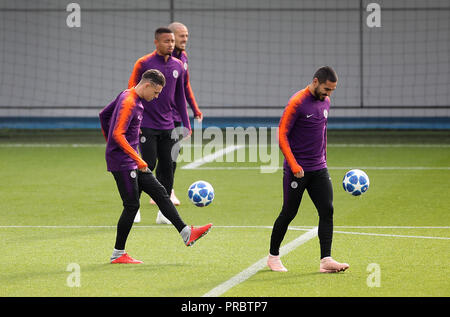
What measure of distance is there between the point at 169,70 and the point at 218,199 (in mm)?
2770

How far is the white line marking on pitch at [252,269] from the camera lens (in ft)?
25.5

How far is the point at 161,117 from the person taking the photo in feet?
37.1

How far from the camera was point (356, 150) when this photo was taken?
790 inches

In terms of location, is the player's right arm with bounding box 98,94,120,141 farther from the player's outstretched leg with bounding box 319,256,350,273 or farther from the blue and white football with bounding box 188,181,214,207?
the player's outstretched leg with bounding box 319,256,350,273

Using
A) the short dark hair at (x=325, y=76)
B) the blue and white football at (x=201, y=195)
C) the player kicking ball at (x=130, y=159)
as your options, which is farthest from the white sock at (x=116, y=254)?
the short dark hair at (x=325, y=76)

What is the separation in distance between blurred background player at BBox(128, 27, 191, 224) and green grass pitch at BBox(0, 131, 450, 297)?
0.75 m

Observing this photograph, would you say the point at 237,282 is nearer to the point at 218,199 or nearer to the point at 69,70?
the point at 218,199

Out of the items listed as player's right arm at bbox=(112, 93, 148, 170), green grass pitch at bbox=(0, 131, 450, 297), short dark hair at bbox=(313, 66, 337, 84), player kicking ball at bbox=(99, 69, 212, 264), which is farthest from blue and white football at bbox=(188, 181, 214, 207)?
short dark hair at bbox=(313, 66, 337, 84)

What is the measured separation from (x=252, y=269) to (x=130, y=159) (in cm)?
157

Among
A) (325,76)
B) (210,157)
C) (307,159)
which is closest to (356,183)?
(307,159)

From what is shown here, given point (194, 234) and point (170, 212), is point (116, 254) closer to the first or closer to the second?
point (170, 212)

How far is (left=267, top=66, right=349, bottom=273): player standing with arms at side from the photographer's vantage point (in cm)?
829

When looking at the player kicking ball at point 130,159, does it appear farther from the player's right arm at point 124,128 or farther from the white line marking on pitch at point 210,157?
the white line marking on pitch at point 210,157

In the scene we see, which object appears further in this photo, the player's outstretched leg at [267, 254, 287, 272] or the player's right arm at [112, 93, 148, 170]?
the player's right arm at [112, 93, 148, 170]
